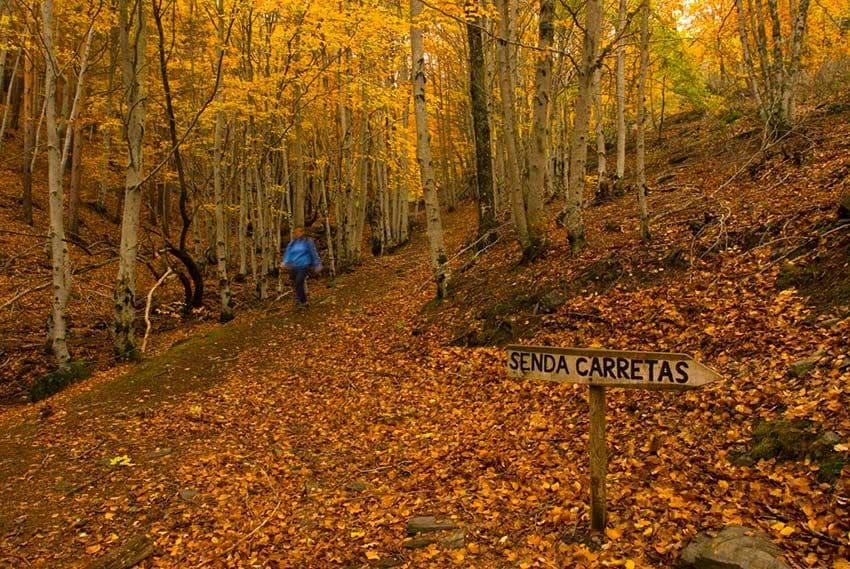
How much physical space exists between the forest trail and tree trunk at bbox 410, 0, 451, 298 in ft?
5.44

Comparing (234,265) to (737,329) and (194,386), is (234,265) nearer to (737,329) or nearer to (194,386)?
(194,386)

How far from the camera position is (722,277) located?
22.5 ft

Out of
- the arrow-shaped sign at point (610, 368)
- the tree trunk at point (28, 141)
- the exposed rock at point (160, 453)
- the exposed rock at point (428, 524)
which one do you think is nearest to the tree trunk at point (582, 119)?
the arrow-shaped sign at point (610, 368)

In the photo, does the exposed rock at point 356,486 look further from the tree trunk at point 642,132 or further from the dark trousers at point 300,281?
the dark trousers at point 300,281

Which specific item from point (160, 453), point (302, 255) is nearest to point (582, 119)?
point (302, 255)

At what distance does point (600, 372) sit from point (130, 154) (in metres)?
9.62

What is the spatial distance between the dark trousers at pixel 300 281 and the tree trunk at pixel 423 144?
3.33 meters

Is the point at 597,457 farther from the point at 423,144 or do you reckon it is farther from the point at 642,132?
the point at 423,144

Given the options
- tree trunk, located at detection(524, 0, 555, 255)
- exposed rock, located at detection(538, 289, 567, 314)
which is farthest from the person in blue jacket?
exposed rock, located at detection(538, 289, 567, 314)

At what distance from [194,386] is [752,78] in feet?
45.5

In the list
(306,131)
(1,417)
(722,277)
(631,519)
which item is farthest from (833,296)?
(306,131)

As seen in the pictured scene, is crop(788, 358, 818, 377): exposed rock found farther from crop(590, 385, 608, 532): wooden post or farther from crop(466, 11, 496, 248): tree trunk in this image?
crop(466, 11, 496, 248): tree trunk

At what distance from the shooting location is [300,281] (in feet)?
40.4

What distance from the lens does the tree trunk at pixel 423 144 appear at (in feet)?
32.3
